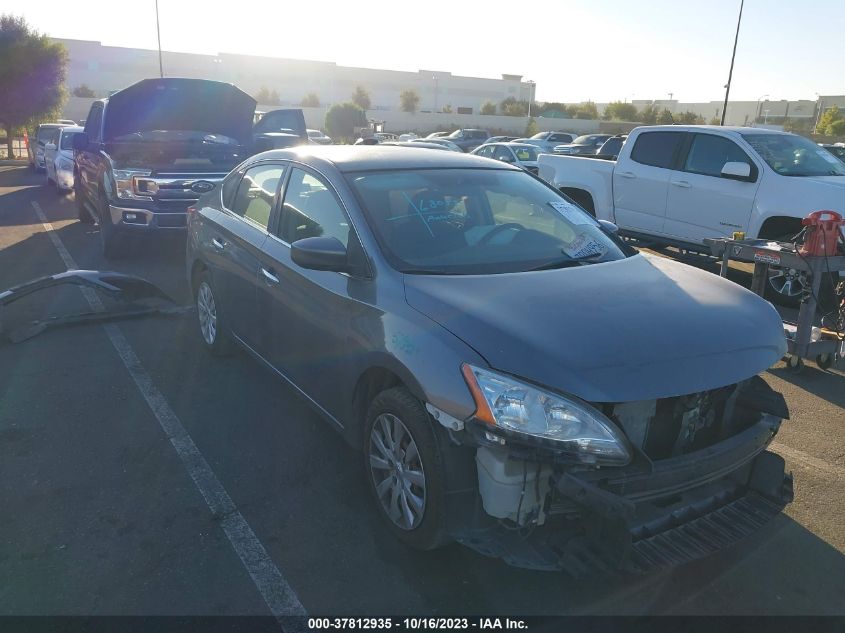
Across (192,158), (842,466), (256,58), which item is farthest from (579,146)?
(256,58)

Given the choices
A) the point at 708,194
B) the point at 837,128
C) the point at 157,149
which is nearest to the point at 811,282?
the point at 708,194

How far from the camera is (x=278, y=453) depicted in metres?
4.05

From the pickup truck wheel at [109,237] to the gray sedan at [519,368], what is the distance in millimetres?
5915

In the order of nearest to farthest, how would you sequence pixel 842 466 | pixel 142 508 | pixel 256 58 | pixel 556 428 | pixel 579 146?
pixel 556 428
pixel 142 508
pixel 842 466
pixel 579 146
pixel 256 58

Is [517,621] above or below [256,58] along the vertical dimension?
below

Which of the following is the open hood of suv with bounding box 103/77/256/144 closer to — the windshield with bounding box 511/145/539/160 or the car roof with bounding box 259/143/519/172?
the car roof with bounding box 259/143/519/172

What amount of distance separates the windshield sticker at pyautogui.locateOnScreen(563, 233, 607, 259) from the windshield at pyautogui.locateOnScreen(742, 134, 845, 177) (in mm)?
5126

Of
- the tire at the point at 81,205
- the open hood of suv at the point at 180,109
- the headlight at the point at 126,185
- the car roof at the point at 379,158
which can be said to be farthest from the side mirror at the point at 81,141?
the car roof at the point at 379,158

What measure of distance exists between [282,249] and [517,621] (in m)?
2.49

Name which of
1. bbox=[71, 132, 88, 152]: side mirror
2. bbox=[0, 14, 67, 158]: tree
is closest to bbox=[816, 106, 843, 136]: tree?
bbox=[0, 14, 67, 158]: tree

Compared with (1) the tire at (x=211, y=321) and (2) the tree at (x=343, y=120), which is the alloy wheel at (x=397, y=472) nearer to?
(1) the tire at (x=211, y=321)

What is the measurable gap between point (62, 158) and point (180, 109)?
7.80 metres

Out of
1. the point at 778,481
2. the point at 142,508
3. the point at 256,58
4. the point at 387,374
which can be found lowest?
the point at 142,508

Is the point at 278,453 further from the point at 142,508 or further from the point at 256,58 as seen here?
the point at 256,58
